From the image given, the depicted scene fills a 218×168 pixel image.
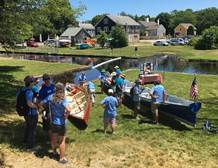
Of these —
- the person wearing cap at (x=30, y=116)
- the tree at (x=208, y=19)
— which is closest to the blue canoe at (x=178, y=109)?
the person wearing cap at (x=30, y=116)

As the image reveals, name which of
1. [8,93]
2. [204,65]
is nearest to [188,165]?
[8,93]

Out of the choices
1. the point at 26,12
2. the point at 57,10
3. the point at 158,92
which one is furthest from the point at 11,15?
the point at 158,92

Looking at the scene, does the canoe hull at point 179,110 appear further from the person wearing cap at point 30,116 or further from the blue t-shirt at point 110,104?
the person wearing cap at point 30,116

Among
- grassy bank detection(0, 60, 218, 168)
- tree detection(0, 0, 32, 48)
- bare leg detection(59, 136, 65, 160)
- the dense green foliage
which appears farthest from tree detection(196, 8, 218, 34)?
bare leg detection(59, 136, 65, 160)

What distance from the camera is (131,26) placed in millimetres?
118812

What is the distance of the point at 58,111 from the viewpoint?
11.5 meters

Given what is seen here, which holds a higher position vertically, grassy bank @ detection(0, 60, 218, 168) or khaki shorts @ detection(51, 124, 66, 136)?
khaki shorts @ detection(51, 124, 66, 136)

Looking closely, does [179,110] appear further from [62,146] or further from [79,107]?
[62,146]

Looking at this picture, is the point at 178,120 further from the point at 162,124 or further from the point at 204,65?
the point at 204,65

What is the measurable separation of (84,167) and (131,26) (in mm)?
108567

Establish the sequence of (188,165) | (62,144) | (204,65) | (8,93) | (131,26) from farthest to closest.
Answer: (131,26)
(204,65)
(8,93)
(188,165)
(62,144)

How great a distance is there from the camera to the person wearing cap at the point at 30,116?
1217 cm

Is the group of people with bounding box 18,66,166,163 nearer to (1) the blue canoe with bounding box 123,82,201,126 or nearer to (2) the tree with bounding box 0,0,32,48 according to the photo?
(1) the blue canoe with bounding box 123,82,201,126

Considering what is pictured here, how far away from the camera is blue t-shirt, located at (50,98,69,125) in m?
11.4
